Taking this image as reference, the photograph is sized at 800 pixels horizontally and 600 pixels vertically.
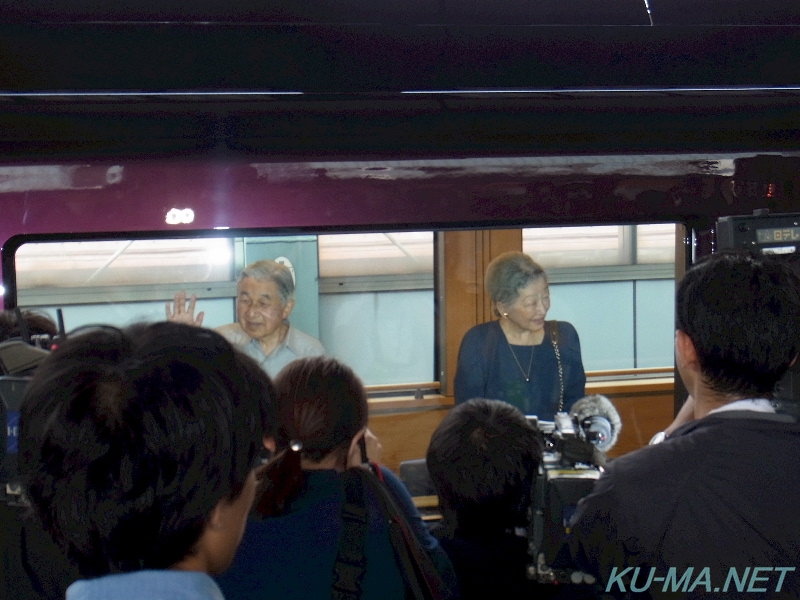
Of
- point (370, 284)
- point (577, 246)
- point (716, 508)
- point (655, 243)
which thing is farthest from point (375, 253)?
point (716, 508)

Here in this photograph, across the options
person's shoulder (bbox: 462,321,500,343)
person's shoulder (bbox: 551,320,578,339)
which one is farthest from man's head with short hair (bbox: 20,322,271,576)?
person's shoulder (bbox: 551,320,578,339)

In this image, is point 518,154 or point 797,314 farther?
point 518,154

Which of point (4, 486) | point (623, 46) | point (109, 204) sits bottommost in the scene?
point (4, 486)

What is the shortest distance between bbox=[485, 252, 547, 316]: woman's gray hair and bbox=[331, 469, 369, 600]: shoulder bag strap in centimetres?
154

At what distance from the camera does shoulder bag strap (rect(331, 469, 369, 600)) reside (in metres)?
1.39

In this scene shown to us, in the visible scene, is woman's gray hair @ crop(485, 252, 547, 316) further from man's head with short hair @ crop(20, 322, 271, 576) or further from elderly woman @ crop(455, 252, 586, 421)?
man's head with short hair @ crop(20, 322, 271, 576)

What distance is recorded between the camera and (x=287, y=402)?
1.56 meters

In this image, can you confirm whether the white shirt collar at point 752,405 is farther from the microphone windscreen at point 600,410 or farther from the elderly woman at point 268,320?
the elderly woman at point 268,320

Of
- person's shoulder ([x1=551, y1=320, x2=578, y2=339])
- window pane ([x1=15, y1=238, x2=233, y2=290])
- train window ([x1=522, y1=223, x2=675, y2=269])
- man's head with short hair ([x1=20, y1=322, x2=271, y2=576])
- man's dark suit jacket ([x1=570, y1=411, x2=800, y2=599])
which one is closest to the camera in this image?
man's head with short hair ([x1=20, y1=322, x2=271, y2=576])

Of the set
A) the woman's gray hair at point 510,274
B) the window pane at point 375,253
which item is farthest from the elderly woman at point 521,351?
the window pane at point 375,253

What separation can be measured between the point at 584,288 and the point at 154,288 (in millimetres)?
1468

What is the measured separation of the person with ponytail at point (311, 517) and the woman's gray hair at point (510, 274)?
1363mm

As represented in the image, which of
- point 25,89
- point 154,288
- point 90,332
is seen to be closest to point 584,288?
point 154,288

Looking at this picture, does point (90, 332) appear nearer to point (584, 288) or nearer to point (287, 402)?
point (287, 402)
